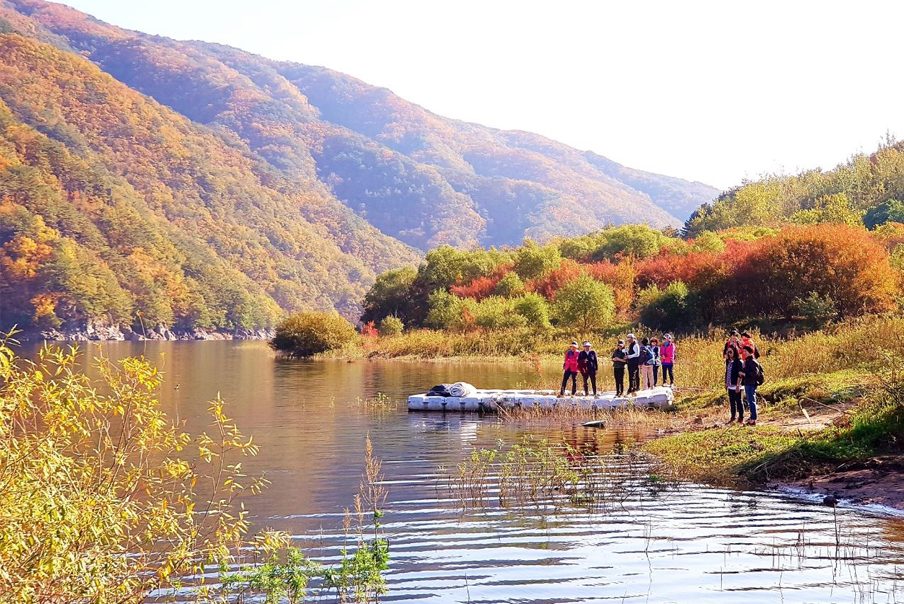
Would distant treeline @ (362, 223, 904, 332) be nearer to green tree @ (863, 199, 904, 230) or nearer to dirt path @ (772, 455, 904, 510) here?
green tree @ (863, 199, 904, 230)

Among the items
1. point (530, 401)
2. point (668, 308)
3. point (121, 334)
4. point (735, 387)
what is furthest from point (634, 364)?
point (121, 334)

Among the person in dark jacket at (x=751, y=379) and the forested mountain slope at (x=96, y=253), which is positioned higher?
the forested mountain slope at (x=96, y=253)

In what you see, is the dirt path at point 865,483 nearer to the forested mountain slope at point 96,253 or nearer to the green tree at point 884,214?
the green tree at point 884,214

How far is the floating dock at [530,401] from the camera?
26266 mm

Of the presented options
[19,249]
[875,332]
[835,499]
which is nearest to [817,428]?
[835,499]

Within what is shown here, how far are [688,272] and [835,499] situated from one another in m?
46.8

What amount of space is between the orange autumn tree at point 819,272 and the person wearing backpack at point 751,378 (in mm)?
26755

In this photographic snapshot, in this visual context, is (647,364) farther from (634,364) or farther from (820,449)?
(820,449)

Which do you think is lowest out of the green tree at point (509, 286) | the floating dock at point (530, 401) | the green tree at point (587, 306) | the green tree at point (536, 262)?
the floating dock at point (530, 401)

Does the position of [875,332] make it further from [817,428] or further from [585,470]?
[585,470]

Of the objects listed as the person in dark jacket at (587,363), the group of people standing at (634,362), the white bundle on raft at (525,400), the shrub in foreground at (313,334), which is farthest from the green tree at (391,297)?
the person in dark jacket at (587,363)

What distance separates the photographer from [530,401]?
2745 cm

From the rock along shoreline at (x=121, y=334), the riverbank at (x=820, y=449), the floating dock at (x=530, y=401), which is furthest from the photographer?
the rock along shoreline at (x=121, y=334)

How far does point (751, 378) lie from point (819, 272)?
1240 inches
